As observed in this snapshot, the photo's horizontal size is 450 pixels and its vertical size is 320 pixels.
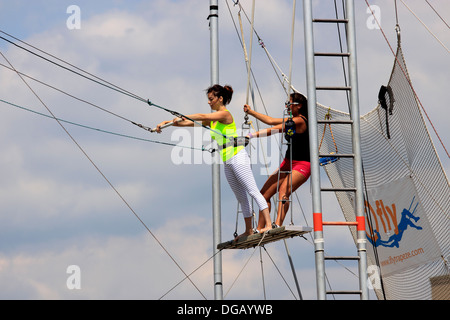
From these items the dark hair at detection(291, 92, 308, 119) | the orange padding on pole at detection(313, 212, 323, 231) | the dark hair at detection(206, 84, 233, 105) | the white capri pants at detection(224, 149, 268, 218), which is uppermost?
the dark hair at detection(206, 84, 233, 105)

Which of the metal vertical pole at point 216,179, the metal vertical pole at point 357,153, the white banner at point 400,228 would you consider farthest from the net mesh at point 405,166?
the metal vertical pole at point 357,153

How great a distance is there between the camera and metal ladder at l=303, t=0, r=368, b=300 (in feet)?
28.5

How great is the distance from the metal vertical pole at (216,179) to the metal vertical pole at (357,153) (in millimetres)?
2585

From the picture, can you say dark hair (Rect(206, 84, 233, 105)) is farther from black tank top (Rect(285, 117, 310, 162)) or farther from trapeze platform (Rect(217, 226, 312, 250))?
trapeze platform (Rect(217, 226, 312, 250))

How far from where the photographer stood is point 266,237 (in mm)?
9336

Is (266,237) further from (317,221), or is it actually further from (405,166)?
(405,166)

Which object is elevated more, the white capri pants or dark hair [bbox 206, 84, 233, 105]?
dark hair [bbox 206, 84, 233, 105]

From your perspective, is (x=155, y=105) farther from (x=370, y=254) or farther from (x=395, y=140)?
(x=370, y=254)

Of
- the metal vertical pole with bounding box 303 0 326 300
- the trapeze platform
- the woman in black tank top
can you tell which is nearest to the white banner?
the trapeze platform

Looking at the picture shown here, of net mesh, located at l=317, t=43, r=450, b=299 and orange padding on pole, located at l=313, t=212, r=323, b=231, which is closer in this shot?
orange padding on pole, located at l=313, t=212, r=323, b=231

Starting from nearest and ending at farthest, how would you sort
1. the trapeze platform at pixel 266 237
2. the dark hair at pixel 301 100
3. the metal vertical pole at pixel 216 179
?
the trapeze platform at pixel 266 237
the dark hair at pixel 301 100
the metal vertical pole at pixel 216 179

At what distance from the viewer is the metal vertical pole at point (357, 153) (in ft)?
28.8

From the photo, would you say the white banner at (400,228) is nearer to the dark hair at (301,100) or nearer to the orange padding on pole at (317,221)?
the dark hair at (301,100)

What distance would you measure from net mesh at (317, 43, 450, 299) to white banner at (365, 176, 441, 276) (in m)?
0.09
